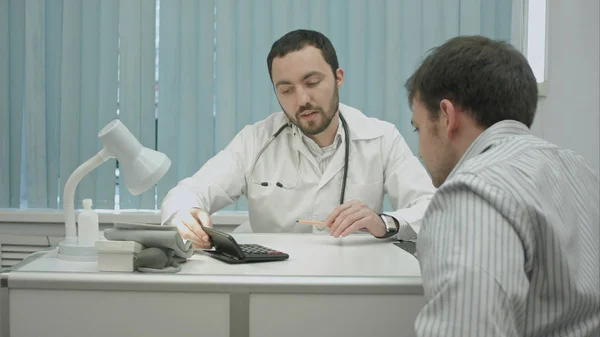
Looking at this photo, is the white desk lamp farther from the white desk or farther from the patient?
the patient

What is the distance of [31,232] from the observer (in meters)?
3.20

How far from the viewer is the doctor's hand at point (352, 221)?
5.91 ft

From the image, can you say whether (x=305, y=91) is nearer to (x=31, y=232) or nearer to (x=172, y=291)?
(x=172, y=291)

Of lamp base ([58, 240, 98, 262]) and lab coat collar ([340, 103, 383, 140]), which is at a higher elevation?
lab coat collar ([340, 103, 383, 140])

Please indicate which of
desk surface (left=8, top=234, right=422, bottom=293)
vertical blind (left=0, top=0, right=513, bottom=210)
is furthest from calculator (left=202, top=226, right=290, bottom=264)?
vertical blind (left=0, top=0, right=513, bottom=210)

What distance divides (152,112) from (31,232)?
85cm

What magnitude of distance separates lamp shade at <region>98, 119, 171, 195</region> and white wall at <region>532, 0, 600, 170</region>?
155 centimetres

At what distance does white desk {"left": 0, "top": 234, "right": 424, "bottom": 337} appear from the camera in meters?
1.36

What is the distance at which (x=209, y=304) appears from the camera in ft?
4.49

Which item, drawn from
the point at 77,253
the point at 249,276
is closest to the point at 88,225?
the point at 77,253

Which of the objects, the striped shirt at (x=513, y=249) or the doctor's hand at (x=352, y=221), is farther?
the doctor's hand at (x=352, y=221)

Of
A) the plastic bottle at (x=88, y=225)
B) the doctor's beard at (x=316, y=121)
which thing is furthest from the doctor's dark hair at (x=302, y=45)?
the plastic bottle at (x=88, y=225)

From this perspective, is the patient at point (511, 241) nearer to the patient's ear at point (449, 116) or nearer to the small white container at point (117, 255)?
the patient's ear at point (449, 116)

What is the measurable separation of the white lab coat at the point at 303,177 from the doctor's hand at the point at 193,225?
1.14ft
